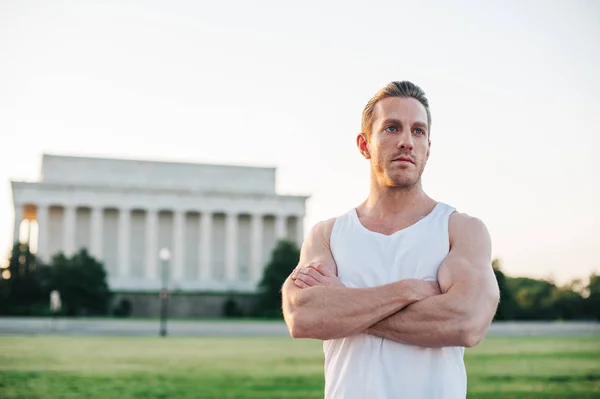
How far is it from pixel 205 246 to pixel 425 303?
8968 centimetres

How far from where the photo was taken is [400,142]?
3367 millimetres

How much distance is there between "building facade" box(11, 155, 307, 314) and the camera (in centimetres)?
8794

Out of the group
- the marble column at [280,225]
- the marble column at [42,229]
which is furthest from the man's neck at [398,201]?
the marble column at [280,225]

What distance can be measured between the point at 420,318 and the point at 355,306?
0.27 metres

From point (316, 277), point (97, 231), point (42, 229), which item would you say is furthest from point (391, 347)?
point (97, 231)

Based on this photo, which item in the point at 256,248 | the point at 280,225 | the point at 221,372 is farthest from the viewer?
the point at 280,225

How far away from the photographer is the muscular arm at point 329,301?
322cm

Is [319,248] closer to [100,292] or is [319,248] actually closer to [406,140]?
[406,140]

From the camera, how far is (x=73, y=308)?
64688 mm

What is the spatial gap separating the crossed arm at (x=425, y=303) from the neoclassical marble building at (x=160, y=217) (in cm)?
8487

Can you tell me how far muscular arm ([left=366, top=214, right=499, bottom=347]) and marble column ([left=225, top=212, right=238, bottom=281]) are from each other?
8932 cm

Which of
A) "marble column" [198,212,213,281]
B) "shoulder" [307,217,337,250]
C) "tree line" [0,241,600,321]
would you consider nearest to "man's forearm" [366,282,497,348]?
"shoulder" [307,217,337,250]

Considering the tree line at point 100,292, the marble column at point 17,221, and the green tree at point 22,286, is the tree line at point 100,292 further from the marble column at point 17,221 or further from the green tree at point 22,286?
the marble column at point 17,221

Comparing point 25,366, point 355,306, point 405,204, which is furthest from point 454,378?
point 25,366
